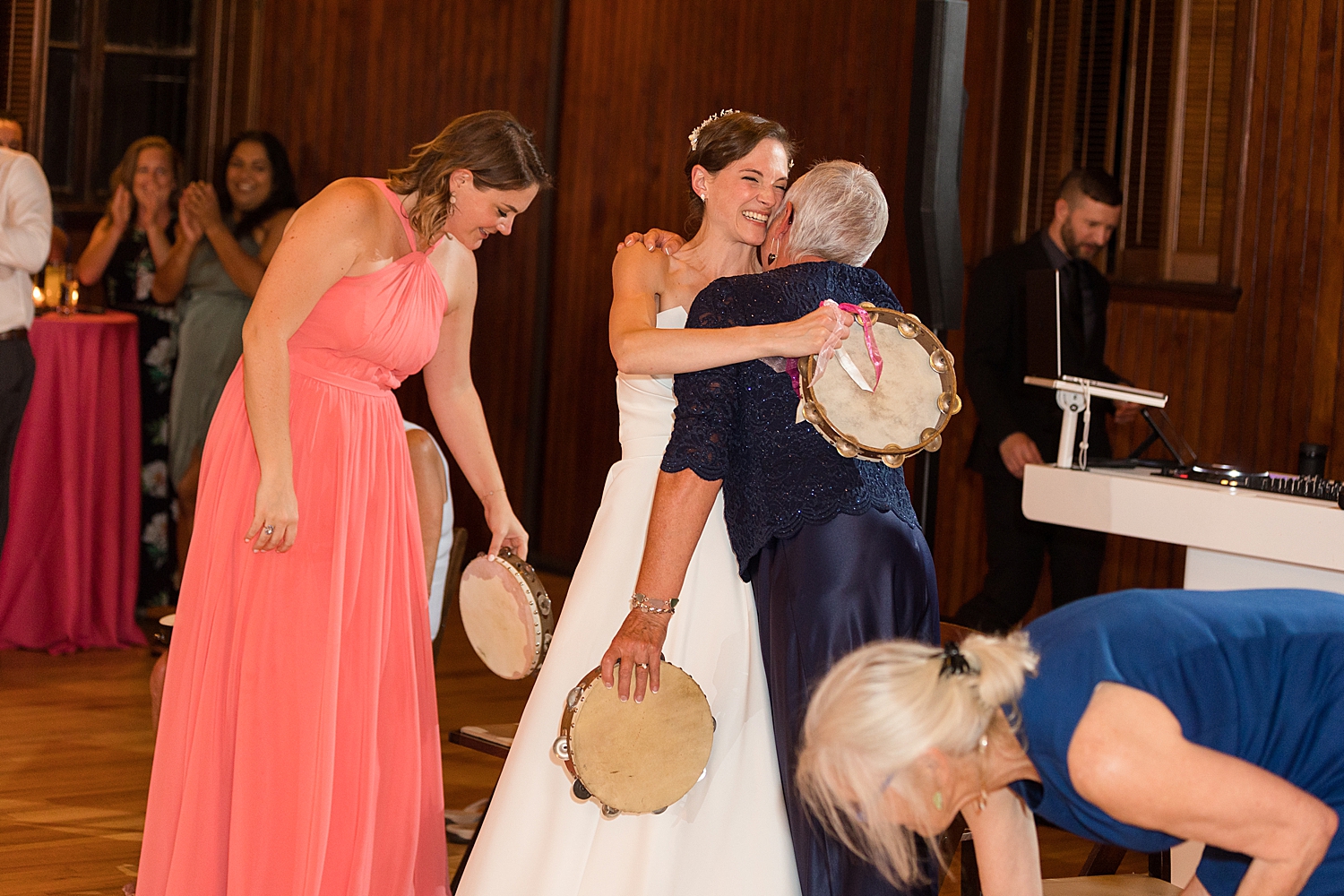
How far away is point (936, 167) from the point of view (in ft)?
11.1

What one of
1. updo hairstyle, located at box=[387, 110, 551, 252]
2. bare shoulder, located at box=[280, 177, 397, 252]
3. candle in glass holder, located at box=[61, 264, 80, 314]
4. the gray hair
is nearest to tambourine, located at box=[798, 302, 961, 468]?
the gray hair

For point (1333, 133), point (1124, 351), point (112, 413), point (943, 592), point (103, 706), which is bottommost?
point (103, 706)

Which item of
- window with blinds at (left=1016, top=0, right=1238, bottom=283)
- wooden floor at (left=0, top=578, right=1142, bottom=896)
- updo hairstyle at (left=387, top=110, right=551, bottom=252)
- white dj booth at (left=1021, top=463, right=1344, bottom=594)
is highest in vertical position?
window with blinds at (left=1016, top=0, right=1238, bottom=283)

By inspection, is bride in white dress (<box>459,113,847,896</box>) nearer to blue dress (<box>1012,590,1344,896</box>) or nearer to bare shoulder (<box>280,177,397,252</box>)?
bare shoulder (<box>280,177,397,252</box>)

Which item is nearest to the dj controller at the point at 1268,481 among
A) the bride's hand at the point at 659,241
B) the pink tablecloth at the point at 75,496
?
the bride's hand at the point at 659,241

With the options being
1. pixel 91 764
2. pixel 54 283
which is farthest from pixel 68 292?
pixel 91 764

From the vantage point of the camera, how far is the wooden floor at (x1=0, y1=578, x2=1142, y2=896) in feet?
11.5

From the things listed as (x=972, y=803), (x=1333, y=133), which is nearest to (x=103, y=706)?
(x=972, y=803)

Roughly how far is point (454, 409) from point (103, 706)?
7.37ft

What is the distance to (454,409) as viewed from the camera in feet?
10.8

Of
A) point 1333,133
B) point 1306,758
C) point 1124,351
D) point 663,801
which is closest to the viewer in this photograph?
point 1306,758

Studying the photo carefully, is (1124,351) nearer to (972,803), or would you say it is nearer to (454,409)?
(454,409)

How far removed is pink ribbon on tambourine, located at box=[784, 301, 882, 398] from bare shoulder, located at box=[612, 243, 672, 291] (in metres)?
0.47

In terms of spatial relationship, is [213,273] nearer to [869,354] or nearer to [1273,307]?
[1273,307]
